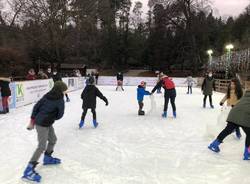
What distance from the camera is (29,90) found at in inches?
515

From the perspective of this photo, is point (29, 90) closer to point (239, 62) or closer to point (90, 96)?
point (90, 96)

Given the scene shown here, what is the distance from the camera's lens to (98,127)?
8031 millimetres

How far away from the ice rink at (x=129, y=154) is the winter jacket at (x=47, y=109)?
0.74 m

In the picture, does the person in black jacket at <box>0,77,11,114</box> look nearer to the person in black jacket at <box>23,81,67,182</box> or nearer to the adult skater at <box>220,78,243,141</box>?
the person in black jacket at <box>23,81,67,182</box>

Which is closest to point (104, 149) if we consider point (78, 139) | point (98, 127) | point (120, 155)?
point (120, 155)

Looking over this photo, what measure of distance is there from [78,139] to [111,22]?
143 feet

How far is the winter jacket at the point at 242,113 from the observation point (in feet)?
15.7

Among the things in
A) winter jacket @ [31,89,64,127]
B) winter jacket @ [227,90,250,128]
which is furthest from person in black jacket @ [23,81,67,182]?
winter jacket @ [227,90,250,128]

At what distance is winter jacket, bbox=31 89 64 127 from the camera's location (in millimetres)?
4252

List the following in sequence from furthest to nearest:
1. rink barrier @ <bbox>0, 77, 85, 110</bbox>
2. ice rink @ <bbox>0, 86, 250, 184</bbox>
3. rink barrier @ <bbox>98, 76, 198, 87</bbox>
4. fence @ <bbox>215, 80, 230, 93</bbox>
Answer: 1. rink barrier @ <bbox>98, 76, 198, 87</bbox>
2. fence @ <bbox>215, 80, 230, 93</bbox>
3. rink barrier @ <bbox>0, 77, 85, 110</bbox>
4. ice rink @ <bbox>0, 86, 250, 184</bbox>

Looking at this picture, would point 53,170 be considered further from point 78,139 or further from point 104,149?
point 78,139

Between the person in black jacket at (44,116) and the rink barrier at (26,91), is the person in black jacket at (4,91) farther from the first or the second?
the person in black jacket at (44,116)

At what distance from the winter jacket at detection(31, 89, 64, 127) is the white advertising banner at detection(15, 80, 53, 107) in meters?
7.91

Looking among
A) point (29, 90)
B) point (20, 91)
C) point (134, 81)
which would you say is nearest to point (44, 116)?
point (20, 91)
